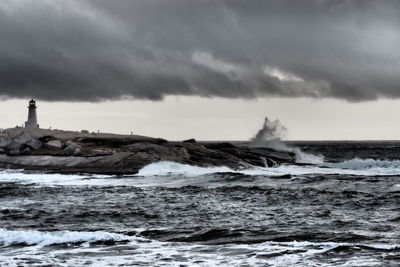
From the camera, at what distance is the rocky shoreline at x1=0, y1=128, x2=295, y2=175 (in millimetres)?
43594

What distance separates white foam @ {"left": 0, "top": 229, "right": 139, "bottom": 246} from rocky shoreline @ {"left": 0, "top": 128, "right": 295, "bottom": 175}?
2350 cm

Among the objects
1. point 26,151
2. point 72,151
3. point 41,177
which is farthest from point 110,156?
point 26,151

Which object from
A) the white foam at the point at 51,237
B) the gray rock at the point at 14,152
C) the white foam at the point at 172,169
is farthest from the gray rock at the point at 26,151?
the white foam at the point at 51,237

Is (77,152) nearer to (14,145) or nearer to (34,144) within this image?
(34,144)

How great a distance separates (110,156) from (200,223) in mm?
28112

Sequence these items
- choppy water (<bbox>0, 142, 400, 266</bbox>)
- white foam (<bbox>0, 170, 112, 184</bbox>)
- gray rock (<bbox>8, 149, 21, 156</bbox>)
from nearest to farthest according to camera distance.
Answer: choppy water (<bbox>0, 142, 400, 266</bbox>), white foam (<bbox>0, 170, 112, 184</bbox>), gray rock (<bbox>8, 149, 21, 156</bbox>)

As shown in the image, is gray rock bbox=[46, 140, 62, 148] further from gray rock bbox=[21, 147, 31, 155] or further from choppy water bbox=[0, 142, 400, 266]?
choppy water bbox=[0, 142, 400, 266]

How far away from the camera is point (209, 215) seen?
2028cm

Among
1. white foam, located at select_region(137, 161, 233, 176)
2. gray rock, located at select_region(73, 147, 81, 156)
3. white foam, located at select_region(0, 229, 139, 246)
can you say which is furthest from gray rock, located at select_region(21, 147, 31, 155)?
white foam, located at select_region(0, 229, 139, 246)

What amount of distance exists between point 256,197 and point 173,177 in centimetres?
1211

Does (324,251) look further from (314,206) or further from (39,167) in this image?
(39,167)

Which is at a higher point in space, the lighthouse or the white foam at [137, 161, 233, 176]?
the lighthouse

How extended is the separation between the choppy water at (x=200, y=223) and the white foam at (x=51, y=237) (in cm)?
3

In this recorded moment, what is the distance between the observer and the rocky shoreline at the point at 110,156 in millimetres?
43594
